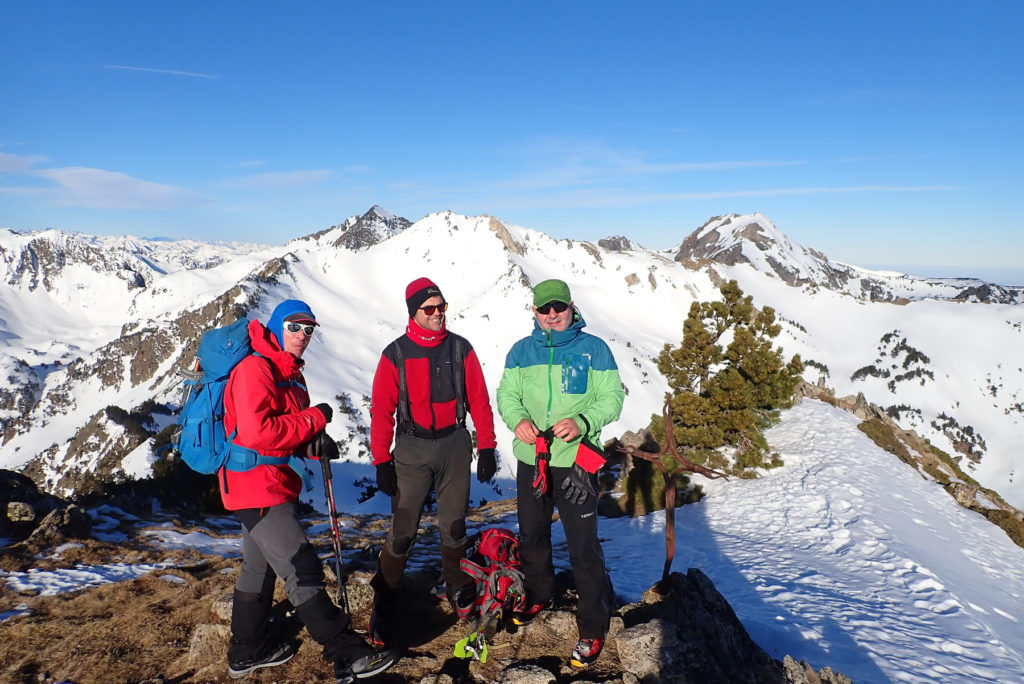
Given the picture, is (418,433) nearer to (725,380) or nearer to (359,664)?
(359,664)

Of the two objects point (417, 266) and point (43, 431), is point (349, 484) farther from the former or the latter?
point (43, 431)

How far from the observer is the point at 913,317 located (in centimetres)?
18388

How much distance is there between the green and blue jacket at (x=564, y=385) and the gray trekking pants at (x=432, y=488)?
75 cm

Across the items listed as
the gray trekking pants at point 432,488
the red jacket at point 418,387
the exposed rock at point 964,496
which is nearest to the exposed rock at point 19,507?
the gray trekking pants at point 432,488

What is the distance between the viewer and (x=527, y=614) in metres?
5.50

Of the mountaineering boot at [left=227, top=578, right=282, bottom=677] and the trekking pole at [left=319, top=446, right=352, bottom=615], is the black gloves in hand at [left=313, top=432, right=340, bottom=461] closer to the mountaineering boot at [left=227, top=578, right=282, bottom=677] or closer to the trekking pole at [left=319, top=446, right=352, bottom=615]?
the trekking pole at [left=319, top=446, right=352, bottom=615]

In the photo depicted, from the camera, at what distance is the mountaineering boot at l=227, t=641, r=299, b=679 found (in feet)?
15.1

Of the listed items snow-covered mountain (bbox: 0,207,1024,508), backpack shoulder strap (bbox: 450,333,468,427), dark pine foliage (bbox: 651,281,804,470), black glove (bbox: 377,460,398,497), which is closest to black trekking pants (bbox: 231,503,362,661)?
black glove (bbox: 377,460,398,497)

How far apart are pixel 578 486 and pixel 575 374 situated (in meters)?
1.16

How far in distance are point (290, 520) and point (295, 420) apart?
0.97 metres

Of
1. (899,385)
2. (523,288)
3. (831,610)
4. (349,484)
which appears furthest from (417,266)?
(831,610)

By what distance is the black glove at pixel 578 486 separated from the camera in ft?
16.0

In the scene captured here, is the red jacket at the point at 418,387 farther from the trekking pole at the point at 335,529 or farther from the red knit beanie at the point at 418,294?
the trekking pole at the point at 335,529

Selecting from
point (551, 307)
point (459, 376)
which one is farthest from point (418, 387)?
point (551, 307)
